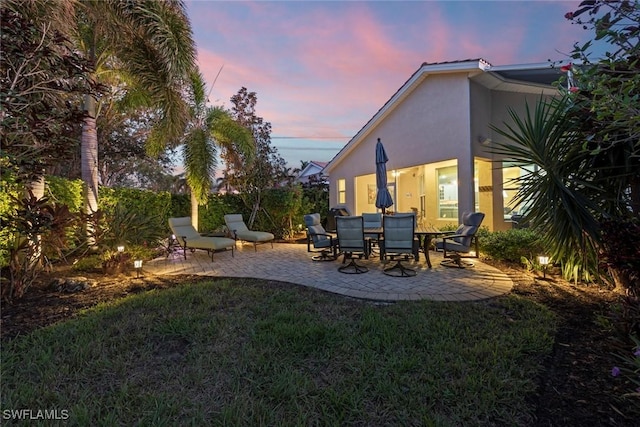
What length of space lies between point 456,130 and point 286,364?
9.53 meters

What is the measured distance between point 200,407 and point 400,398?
177 centimetres

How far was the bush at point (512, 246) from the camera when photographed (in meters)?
6.78

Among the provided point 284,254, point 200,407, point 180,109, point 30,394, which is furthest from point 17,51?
point 284,254

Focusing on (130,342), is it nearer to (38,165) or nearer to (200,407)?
(200,407)

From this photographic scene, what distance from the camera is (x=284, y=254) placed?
954 centimetres

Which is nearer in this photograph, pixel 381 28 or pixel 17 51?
pixel 17 51

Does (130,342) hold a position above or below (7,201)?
below

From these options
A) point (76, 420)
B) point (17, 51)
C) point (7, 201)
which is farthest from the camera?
point (7, 201)

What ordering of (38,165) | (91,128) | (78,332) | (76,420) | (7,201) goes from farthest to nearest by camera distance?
(91,128) → (7,201) → (38,165) → (78,332) → (76,420)

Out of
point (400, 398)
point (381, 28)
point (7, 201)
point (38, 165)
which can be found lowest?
point (400, 398)

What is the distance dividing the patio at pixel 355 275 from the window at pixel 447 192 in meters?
3.32

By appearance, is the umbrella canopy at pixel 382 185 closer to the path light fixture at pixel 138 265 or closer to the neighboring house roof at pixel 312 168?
the path light fixture at pixel 138 265

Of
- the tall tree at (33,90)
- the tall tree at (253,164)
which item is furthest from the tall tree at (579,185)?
the tall tree at (253,164)

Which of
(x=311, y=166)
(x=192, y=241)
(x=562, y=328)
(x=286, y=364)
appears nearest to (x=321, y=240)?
(x=192, y=241)
